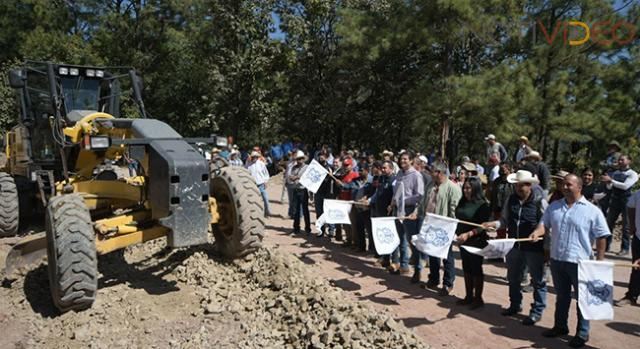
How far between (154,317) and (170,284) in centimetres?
98

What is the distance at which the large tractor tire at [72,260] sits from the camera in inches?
203

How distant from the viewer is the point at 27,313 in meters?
5.65

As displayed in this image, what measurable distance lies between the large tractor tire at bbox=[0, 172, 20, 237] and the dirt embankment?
1.94 meters

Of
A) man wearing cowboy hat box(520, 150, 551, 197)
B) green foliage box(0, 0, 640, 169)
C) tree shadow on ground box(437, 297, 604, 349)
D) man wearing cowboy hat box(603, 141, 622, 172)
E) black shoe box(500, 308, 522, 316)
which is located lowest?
tree shadow on ground box(437, 297, 604, 349)

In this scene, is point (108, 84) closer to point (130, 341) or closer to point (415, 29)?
point (130, 341)

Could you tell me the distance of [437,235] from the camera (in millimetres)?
5891

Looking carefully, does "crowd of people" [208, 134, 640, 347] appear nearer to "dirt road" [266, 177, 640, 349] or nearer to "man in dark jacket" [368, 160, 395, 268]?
"man in dark jacket" [368, 160, 395, 268]

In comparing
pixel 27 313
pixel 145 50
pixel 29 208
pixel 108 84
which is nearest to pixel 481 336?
pixel 27 313

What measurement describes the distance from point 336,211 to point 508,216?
3202 mm

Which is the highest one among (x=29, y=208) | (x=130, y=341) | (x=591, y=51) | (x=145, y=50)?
(x=145, y=50)

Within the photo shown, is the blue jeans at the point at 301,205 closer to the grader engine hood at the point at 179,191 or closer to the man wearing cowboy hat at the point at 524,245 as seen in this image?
the grader engine hood at the point at 179,191

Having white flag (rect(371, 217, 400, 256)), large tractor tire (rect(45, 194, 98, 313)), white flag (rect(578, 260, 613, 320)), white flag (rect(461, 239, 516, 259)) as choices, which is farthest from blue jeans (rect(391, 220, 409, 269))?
large tractor tire (rect(45, 194, 98, 313))

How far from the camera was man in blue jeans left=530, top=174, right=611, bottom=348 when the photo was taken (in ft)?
15.7

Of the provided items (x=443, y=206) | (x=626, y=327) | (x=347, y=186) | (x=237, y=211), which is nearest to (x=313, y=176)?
(x=347, y=186)
